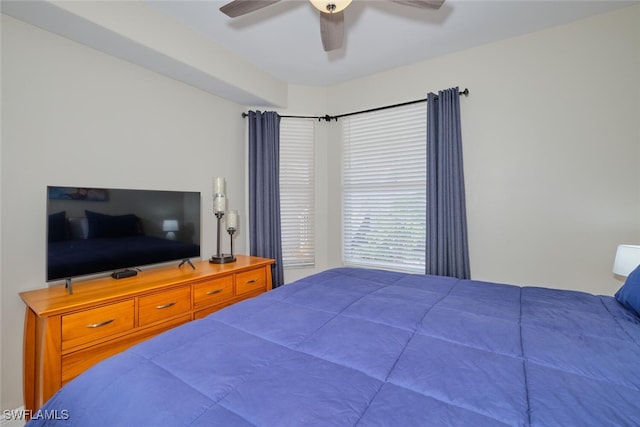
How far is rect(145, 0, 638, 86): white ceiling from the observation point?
210cm

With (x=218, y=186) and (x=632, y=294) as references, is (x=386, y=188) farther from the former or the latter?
(x=632, y=294)

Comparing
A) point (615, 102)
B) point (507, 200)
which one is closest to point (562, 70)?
point (615, 102)

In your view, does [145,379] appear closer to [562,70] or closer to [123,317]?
[123,317]

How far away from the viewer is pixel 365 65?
298 centimetres

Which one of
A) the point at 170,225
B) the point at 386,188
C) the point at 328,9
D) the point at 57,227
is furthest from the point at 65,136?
the point at 386,188

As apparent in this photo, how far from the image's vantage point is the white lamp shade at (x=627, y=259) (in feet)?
5.46

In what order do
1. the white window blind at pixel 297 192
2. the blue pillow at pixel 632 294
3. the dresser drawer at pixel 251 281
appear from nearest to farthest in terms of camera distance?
the blue pillow at pixel 632 294 → the dresser drawer at pixel 251 281 → the white window blind at pixel 297 192

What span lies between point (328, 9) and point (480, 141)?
184 centimetres

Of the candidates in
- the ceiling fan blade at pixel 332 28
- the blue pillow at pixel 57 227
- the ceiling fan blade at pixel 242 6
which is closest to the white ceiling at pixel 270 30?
the ceiling fan blade at pixel 332 28

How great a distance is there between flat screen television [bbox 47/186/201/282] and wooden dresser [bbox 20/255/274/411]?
136 mm

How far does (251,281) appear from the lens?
103 inches

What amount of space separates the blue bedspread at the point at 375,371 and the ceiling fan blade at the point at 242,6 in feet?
5.56

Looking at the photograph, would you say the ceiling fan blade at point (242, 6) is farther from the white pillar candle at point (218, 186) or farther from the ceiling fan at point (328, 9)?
the white pillar candle at point (218, 186)

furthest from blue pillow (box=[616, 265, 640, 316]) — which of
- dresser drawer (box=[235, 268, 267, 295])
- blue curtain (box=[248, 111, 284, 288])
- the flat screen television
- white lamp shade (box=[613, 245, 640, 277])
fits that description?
the flat screen television
